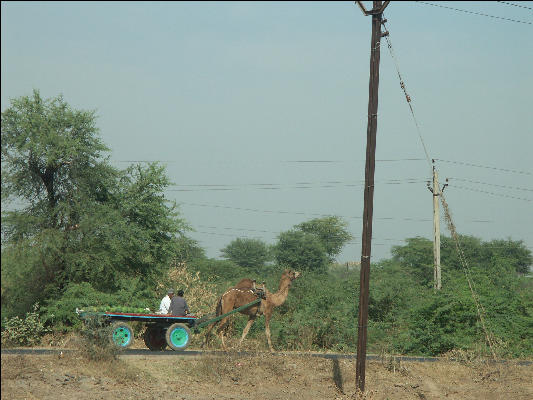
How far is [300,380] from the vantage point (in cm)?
2028

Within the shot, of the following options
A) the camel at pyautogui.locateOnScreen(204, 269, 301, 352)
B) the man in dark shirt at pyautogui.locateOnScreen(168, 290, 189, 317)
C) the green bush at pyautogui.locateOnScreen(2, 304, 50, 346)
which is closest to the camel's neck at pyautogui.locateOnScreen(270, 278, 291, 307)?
the camel at pyautogui.locateOnScreen(204, 269, 301, 352)

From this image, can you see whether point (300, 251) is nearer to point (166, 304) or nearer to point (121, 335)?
point (166, 304)

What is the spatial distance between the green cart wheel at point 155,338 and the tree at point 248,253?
265 feet

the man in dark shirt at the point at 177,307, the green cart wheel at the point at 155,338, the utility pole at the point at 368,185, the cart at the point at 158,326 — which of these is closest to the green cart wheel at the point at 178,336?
the cart at the point at 158,326

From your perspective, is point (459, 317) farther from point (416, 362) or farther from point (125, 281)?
point (125, 281)

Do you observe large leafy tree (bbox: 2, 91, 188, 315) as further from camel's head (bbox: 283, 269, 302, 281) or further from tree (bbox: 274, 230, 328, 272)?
tree (bbox: 274, 230, 328, 272)

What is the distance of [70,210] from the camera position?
27.6 metres

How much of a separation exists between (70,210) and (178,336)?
9498 mm

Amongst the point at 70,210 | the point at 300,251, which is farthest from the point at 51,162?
the point at 300,251

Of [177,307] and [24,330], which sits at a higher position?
[177,307]

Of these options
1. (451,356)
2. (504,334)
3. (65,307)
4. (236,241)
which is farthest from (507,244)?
(65,307)

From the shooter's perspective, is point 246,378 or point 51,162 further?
point 51,162

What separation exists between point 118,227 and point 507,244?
7434cm

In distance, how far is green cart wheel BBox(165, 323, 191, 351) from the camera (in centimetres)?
2053
